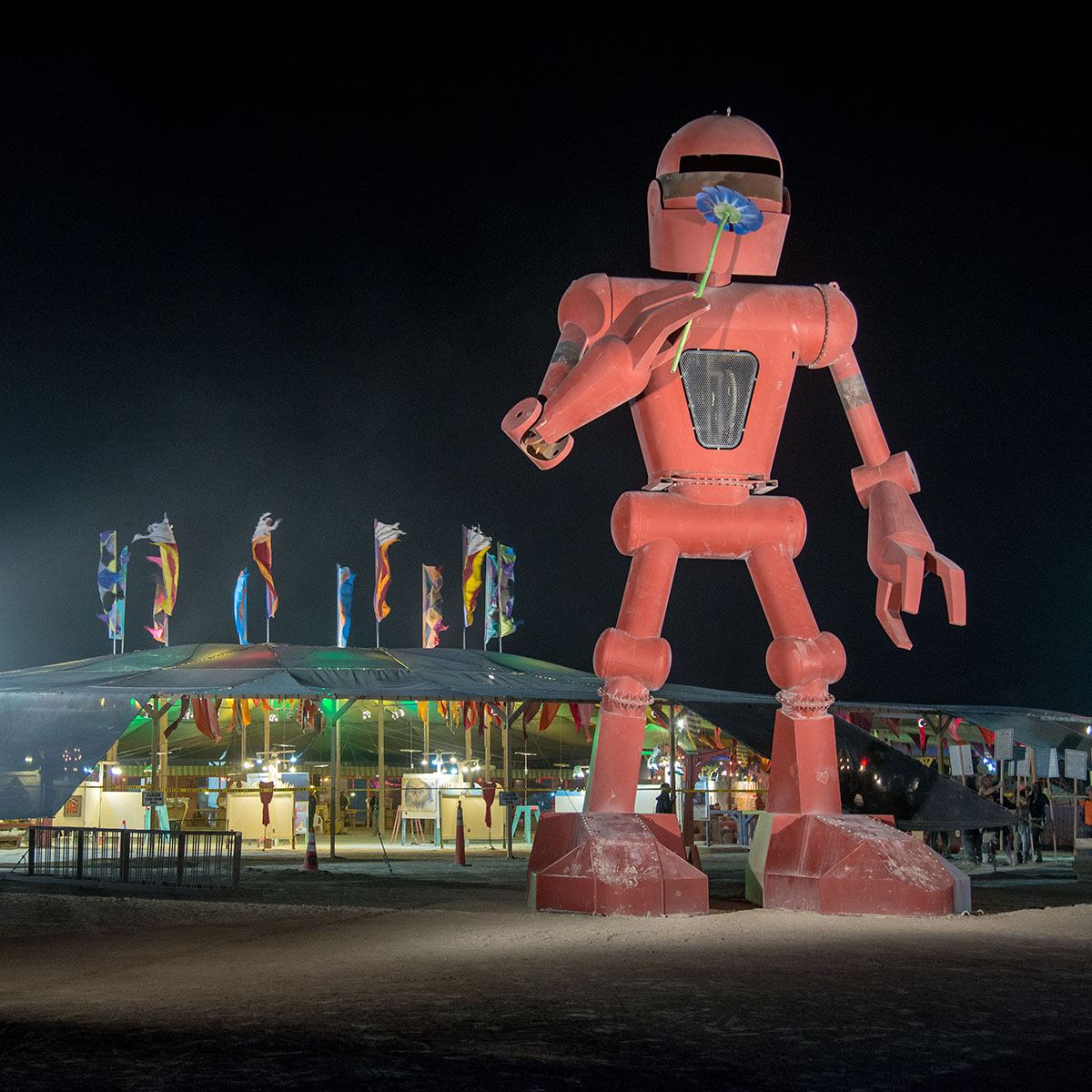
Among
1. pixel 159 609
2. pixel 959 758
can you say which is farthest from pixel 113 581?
pixel 959 758

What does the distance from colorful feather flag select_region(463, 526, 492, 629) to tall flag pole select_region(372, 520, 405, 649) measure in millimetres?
1497

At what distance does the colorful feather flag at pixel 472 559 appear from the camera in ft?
81.5

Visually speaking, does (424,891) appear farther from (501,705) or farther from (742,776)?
(742,776)

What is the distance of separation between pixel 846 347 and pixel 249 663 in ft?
40.2

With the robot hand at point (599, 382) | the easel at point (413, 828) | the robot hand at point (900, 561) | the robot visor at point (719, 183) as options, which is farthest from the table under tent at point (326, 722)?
the robot visor at point (719, 183)

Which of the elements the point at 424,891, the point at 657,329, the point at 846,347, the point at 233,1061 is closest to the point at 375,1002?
the point at 233,1061

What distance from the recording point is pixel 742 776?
27672mm

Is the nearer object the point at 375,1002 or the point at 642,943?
the point at 375,1002

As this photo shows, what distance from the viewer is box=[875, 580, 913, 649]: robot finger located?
29.9ft

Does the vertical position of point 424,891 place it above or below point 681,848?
below

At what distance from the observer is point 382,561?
25.6 m

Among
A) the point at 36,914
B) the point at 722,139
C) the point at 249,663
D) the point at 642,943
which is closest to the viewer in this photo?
the point at 642,943

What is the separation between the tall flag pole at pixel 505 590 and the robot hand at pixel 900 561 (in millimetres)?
16957

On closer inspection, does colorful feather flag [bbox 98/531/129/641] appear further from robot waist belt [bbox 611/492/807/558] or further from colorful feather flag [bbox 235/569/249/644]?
robot waist belt [bbox 611/492/807/558]
